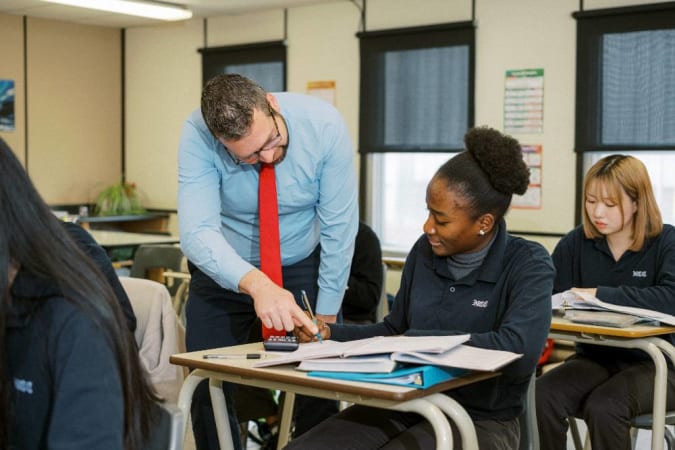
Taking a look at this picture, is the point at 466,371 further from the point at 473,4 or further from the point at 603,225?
the point at 473,4

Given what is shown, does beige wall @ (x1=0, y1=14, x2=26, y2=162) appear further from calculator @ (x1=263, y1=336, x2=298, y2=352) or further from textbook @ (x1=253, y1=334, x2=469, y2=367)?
textbook @ (x1=253, y1=334, x2=469, y2=367)

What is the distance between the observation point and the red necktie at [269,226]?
8.11ft

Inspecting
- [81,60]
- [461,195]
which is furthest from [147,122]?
[461,195]

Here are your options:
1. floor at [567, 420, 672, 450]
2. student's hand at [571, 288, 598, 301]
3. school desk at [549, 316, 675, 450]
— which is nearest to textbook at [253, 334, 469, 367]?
school desk at [549, 316, 675, 450]

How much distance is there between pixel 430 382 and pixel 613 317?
46.6 inches

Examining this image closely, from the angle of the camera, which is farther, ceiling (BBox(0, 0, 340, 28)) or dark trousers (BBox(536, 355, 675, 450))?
ceiling (BBox(0, 0, 340, 28))

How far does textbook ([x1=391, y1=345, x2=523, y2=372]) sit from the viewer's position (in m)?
1.67

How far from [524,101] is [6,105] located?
4.57 meters

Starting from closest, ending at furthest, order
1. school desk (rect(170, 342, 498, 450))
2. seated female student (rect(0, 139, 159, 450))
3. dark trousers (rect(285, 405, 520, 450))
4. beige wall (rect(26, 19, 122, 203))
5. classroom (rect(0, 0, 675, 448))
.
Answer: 1. seated female student (rect(0, 139, 159, 450))
2. school desk (rect(170, 342, 498, 450))
3. dark trousers (rect(285, 405, 520, 450))
4. classroom (rect(0, 0, 675, 448))
5. beige wall (rect(26, 19, 122, 203))

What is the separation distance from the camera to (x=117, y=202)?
8492 mm

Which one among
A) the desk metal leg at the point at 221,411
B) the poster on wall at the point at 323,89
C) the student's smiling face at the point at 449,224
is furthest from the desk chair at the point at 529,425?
the poster on wall at the point at 323,89

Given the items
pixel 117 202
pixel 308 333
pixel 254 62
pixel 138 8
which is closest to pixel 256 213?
pixel 308 333

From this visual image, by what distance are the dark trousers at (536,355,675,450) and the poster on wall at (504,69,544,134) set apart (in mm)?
3457

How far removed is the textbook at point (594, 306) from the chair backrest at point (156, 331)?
1134mm
